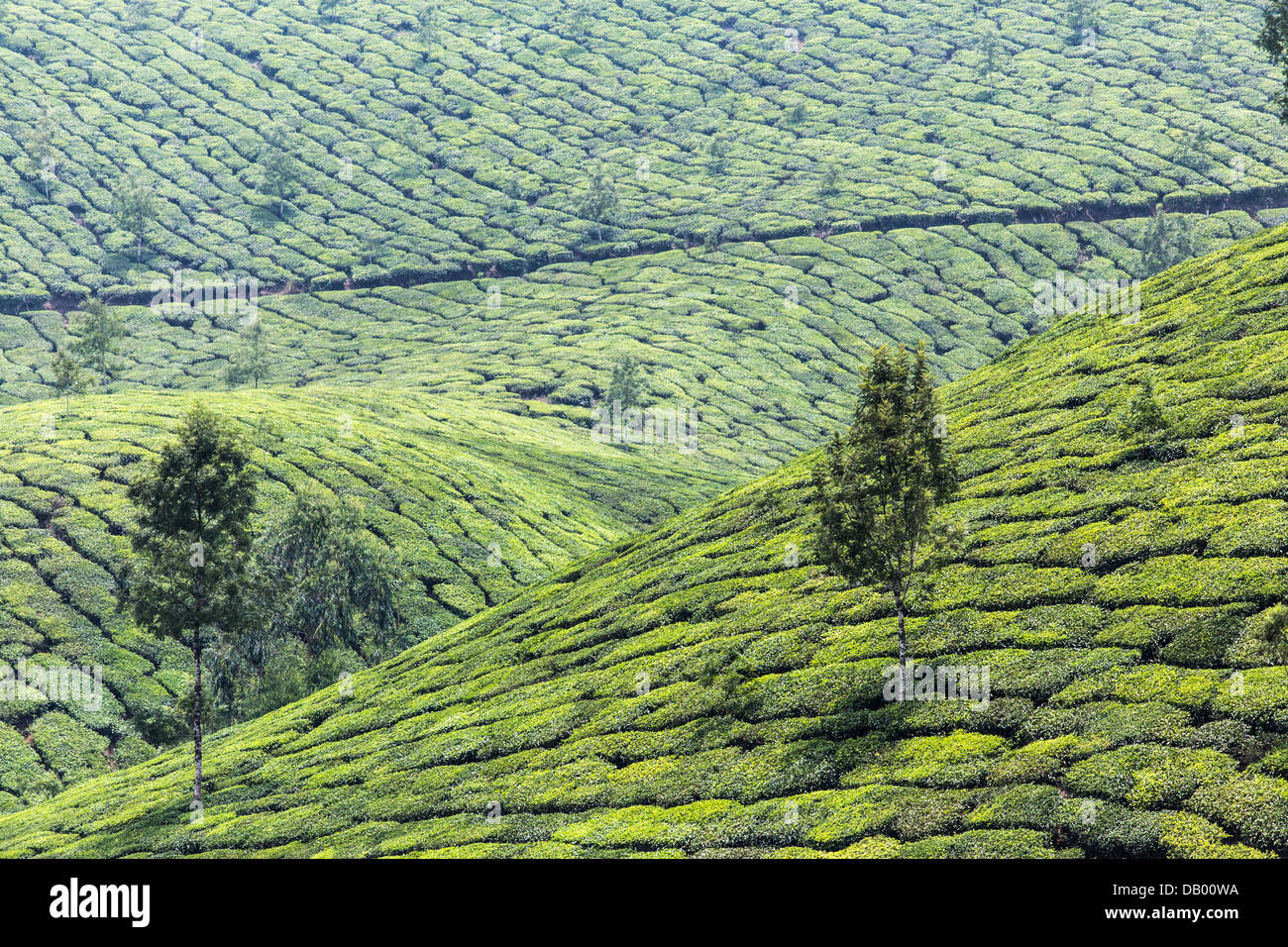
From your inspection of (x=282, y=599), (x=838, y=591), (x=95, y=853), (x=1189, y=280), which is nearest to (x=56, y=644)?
(x=282, y=599)

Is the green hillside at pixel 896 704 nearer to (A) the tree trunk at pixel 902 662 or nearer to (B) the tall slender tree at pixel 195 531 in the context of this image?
(A) the tree trunk at pixel 902 662

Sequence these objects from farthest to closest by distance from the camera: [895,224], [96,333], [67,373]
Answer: [895,224]
[96,333]
[67,373]

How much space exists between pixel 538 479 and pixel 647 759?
7005cm

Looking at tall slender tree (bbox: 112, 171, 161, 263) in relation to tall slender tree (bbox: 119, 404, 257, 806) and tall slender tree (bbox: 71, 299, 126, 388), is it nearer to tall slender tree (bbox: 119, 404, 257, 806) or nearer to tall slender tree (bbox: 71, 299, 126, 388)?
tall slender tree (bbox: 71, 299, 126, 388)

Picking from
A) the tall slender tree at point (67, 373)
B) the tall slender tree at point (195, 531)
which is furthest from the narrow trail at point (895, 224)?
the tall slender tree at point (195, 531)

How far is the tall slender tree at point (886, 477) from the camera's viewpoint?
3700 centimetres

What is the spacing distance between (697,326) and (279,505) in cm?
9213

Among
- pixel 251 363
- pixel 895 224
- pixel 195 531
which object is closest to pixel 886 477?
pixel 195 531

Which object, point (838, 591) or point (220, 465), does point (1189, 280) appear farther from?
point (220, 465)

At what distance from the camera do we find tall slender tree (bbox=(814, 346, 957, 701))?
121ft

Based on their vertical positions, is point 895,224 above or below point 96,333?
above

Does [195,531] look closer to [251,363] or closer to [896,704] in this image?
[896,704]

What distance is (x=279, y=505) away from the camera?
289 feet

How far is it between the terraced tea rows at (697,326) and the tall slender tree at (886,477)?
9722 cm
